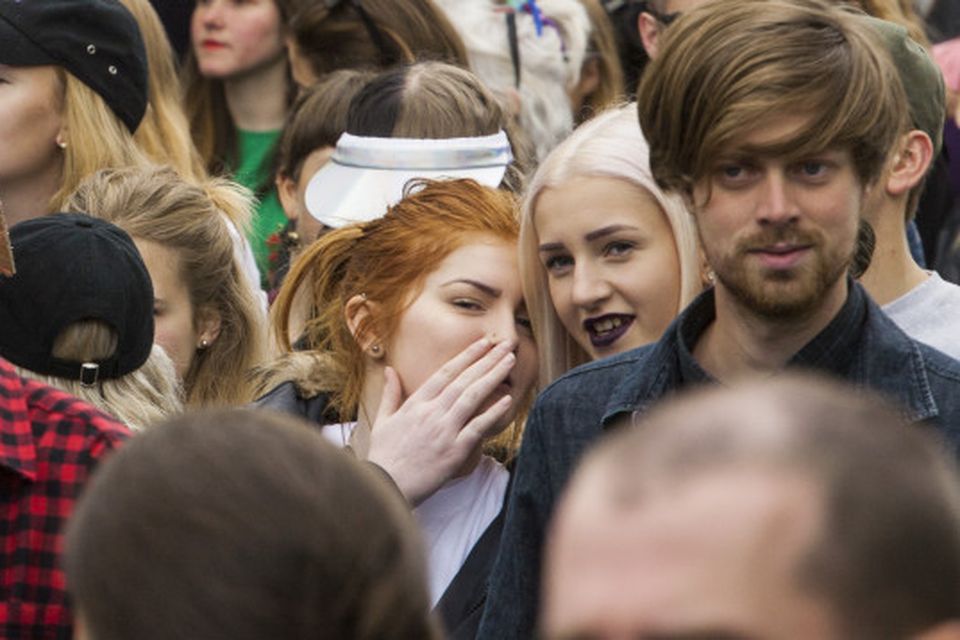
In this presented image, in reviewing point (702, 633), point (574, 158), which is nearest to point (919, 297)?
point (574, 158)

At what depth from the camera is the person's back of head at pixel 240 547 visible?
2098 millimetres

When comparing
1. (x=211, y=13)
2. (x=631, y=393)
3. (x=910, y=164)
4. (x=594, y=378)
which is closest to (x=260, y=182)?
(x=211, y=13)

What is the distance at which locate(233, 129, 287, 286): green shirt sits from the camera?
6.58 m

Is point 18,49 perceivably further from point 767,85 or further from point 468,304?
point 767,85

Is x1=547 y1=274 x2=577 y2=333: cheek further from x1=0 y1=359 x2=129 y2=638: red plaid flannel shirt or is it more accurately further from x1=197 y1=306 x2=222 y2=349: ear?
x1=0 y1=359 x2=129 y2=638: red plaid flannel shirt

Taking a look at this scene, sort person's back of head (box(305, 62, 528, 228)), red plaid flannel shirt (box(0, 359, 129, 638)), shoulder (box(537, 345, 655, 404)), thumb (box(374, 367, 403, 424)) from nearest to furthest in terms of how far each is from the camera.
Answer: red plaid flannel shirt (box(0, 359, 129, 638))
shoulder (box(537, 345, 655, 404))
thumb (box(374, 367, 403, 424))
person's back of head (box(305, 62, 528, 228))

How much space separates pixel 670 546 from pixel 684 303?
2.81m

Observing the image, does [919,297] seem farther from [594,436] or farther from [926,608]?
[926,608]

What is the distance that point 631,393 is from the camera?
3607 millimetres

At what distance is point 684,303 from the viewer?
459cm

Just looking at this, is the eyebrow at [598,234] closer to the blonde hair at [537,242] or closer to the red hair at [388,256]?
the blonde hair at [537,242]

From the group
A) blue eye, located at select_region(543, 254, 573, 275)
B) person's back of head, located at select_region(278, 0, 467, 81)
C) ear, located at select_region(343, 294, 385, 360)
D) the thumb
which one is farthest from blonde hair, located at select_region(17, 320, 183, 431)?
person's back of head, located at select_region(278, 0, 467, 81)

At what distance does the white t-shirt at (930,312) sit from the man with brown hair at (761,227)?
635mm

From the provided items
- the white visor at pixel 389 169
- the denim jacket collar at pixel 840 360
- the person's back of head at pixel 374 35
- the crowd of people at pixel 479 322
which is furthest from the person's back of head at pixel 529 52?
the denim jacket collar at pixel 840 360
